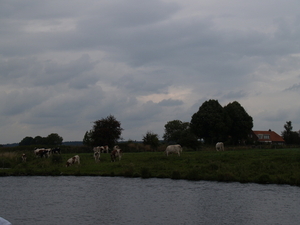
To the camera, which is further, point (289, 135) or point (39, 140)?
point (39, 140)

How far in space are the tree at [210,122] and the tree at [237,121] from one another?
186cm

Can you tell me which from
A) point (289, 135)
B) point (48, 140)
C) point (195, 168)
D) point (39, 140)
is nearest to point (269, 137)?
point (289, 135)

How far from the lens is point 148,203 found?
783 inches

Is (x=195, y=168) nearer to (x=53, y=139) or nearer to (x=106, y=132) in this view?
(x=106, y=132)

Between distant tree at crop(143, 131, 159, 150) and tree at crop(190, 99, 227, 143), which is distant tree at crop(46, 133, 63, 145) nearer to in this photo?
tree at crop(190, 99, 227, 143)

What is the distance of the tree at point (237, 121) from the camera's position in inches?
3302

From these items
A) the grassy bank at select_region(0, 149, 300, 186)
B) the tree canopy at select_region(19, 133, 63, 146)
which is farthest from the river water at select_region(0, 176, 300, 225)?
the tree canopy at select_region(19, 133, 63, 146)

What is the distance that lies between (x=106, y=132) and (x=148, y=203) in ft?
141

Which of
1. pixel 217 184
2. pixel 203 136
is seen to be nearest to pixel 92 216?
pixel 217 184

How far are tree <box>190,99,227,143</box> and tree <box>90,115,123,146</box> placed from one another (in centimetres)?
2467

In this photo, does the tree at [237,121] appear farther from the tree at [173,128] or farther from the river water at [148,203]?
the river water at [148,203]

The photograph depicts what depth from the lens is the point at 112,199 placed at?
21391 mm

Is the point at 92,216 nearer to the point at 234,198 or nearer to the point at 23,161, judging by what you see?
the point at 234,198

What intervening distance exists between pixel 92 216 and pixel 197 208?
17.6 ft
